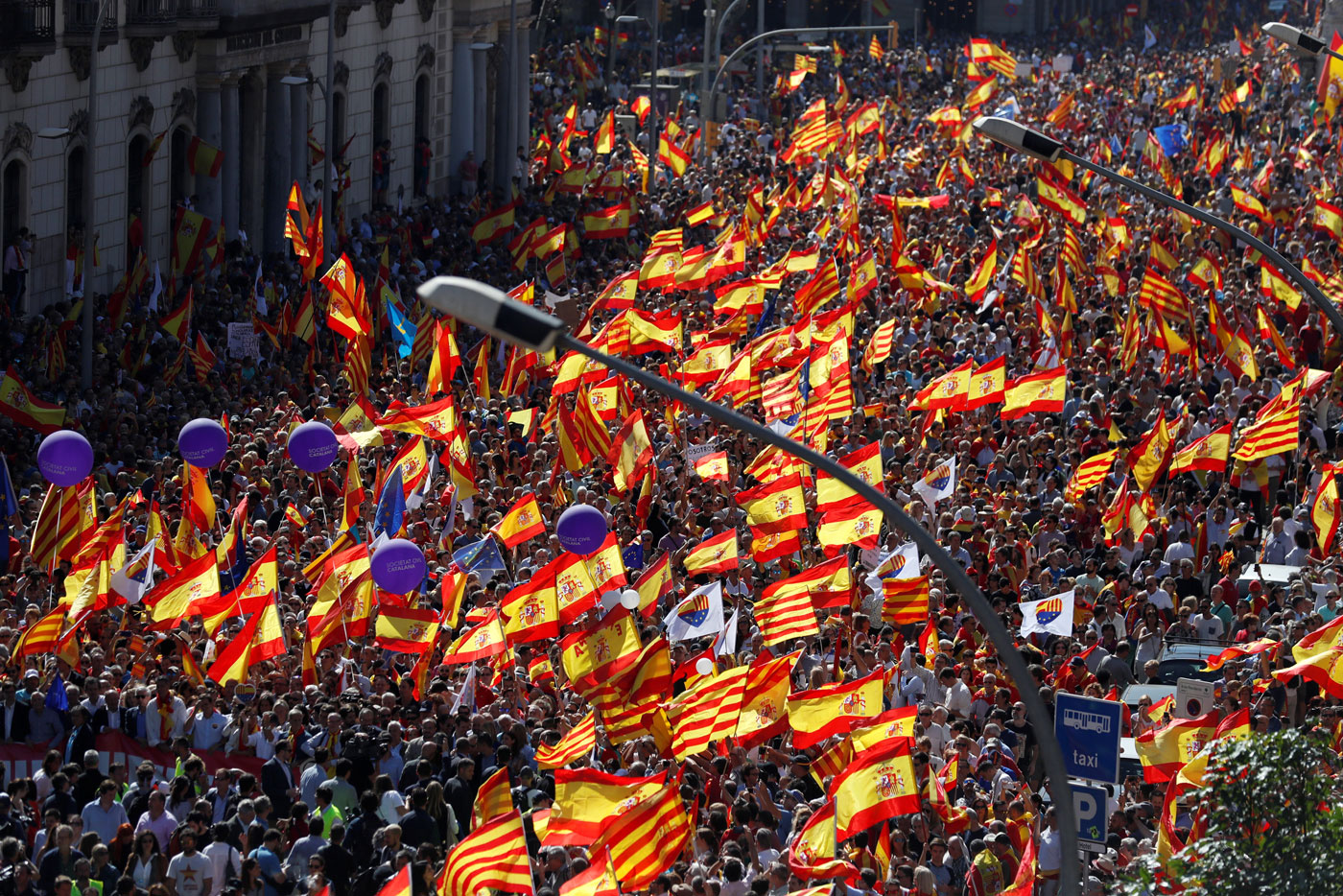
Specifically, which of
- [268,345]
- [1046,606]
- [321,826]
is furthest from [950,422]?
[321,826]

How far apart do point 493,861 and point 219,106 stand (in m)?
29.1

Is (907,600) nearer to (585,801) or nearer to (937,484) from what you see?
(937,484)

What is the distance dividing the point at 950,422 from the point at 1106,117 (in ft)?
94.8

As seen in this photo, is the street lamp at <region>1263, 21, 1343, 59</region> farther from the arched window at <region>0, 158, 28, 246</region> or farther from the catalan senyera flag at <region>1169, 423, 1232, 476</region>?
the arched window at <region>0, 158, 28, 246</region>

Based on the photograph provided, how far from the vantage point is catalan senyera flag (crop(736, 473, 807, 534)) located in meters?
18.5

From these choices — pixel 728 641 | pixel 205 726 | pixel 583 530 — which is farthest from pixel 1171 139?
pixel 205 726

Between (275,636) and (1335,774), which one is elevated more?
(1335,774)

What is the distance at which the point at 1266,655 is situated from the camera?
54.0ft

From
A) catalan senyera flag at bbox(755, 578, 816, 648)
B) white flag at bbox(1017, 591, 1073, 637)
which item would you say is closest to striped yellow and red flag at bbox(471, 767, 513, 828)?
catalan senyera flag at bbox(755, 578, 816, 648)

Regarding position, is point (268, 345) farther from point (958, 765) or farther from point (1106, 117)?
point (1106, 117)

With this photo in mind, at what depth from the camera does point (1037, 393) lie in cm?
2275

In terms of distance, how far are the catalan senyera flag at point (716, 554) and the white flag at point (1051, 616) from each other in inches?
91.3

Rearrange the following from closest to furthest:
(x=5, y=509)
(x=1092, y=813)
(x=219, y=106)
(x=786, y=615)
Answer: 1. (x=1092, y=813)
2. (x=786, y=615)
3. (x=5, y=509)
4. (x=219, y=106)

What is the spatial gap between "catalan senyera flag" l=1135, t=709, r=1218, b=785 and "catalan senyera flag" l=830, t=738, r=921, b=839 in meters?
2.19
